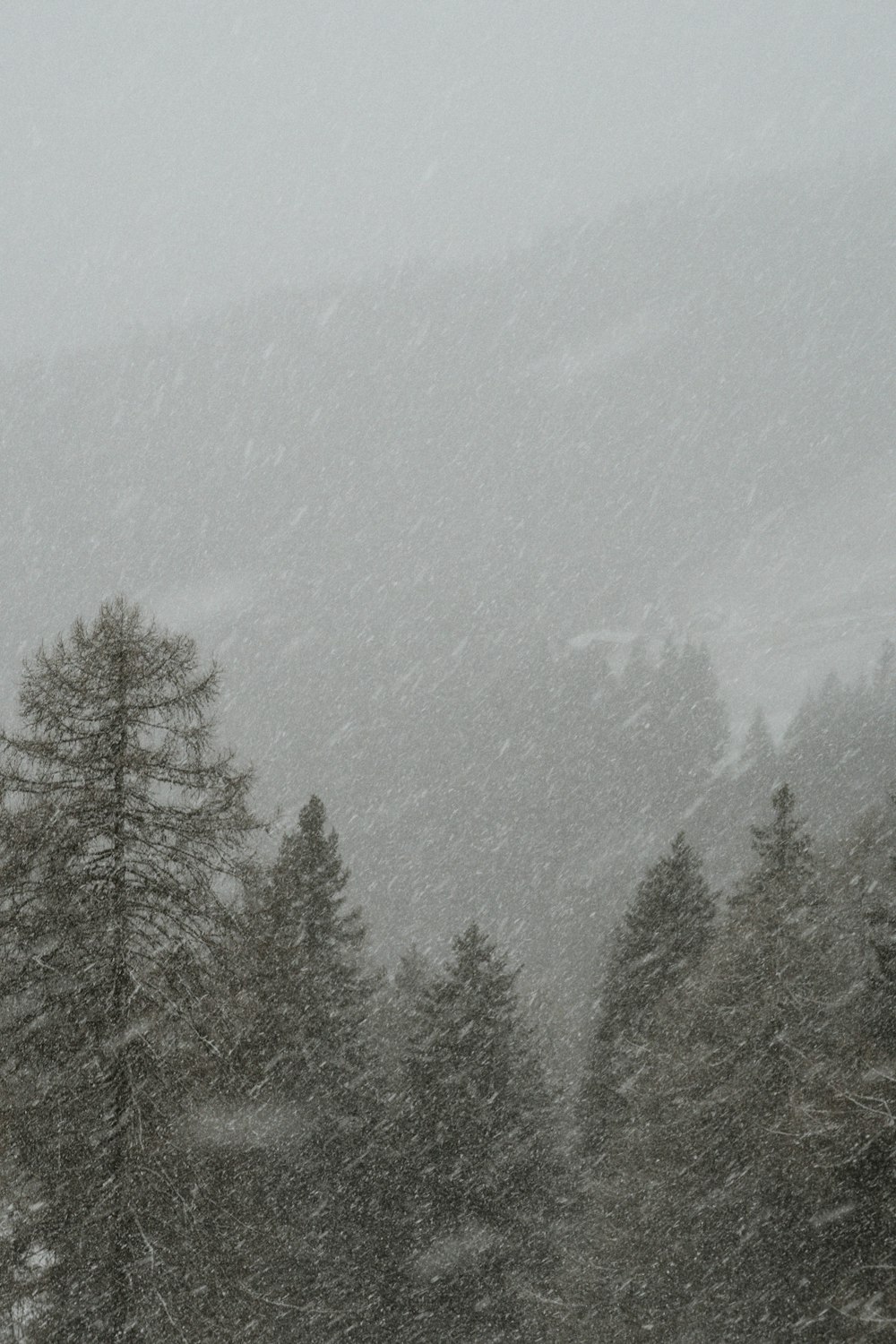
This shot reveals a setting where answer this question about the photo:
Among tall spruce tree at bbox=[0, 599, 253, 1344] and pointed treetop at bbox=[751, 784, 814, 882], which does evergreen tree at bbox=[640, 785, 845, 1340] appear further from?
tall spruce tree at bbox=[0, 599, 253, 1344]

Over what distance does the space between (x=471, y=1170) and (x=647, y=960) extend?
217 inches

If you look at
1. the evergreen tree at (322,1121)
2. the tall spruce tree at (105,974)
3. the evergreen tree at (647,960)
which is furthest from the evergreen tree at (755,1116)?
the tall spruce tree at (105,974)

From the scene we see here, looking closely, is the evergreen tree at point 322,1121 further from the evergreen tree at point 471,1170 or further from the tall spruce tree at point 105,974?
the tall spruce tree at point 105,974

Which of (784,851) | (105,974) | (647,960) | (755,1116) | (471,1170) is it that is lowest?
(755,1116)

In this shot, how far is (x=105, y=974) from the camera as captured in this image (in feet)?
25.5

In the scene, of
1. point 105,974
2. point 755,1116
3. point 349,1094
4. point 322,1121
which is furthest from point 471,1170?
point 105,974

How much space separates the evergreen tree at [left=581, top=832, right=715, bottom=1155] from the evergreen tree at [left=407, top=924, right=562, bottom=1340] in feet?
11.3

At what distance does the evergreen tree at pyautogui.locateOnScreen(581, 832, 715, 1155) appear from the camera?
17.8 m

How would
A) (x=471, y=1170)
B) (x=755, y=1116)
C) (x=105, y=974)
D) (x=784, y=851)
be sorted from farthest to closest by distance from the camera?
(x=471, y=1170) < (x=784, y=851) < (x=755, y=1116) < (x=105, y=974)

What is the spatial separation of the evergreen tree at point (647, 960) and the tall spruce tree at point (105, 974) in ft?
37.2

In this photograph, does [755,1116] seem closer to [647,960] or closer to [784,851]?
[784,851]

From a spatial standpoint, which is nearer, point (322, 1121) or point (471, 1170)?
point (322, 1121)

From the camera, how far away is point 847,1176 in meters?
9.30

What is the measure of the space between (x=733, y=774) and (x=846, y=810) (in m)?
13.0
